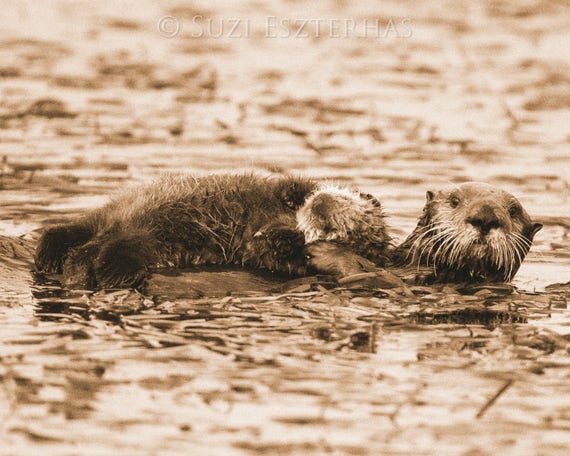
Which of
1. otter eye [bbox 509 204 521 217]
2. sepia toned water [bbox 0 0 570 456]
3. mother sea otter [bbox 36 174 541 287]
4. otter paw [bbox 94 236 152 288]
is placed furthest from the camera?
otter eye [bbox 509 204 521 217]

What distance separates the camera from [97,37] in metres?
14.4

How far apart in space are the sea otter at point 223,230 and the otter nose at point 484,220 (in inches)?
21.4

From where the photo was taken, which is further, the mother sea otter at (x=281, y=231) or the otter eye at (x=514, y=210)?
the otter eye at (x=514, y=210)

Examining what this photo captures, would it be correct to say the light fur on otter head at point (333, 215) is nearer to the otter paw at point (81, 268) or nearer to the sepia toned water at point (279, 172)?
the sepia toned water at point (279, 172)

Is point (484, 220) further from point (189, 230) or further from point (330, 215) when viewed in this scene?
point (189, 230)

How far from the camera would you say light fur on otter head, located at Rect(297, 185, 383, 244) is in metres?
5.96

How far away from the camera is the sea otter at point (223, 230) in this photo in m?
5.78

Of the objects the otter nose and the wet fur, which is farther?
the otter nose

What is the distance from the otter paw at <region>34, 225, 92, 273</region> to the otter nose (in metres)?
1.91

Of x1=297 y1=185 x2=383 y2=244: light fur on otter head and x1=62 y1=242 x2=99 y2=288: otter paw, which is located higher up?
x1=297 y1=185 x2=383 y2=244: light fur on otter head

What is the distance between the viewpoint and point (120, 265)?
551cm

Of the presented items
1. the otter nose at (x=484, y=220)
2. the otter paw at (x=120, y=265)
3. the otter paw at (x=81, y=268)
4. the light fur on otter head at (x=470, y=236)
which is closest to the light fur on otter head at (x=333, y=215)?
the light fur on otter head at (x=470, y=236)

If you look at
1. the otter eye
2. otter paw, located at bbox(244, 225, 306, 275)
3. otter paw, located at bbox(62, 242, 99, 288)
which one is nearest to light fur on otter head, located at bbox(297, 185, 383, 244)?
otter paw, located at bbox(244, 225, 306, 275)

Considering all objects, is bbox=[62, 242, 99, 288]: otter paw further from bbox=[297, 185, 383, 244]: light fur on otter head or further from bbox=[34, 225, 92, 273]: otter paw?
bbox=[297, 185, 383, 244]: light fur on otter head
